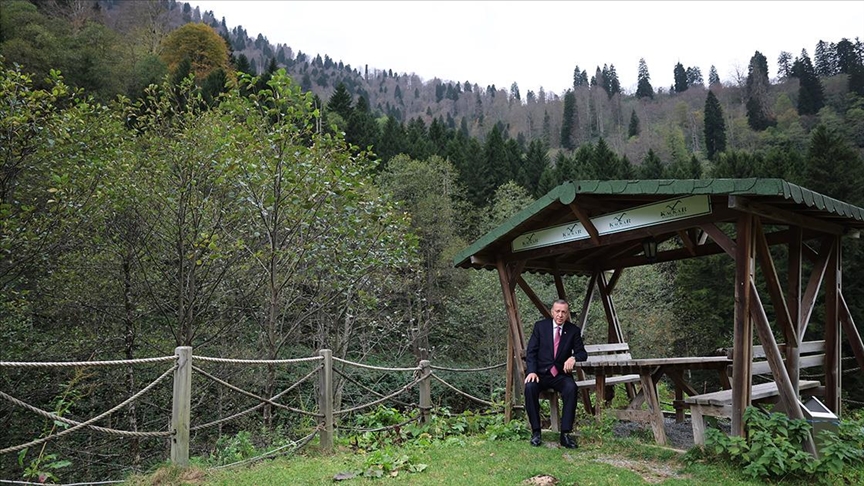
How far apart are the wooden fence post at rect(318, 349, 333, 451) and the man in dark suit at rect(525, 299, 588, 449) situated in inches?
89.9

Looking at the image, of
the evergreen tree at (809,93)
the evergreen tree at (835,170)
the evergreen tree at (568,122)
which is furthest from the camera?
the evergreen tree at (568,122)

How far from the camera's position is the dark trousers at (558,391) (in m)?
6.09

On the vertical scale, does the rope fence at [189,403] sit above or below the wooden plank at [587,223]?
below

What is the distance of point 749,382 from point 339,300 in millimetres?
7473

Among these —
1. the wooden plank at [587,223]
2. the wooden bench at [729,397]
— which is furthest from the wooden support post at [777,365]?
the wooden plank at [587,223]

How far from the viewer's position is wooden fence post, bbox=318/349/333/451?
5902 millimetres

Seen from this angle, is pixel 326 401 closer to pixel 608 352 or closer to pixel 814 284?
pixel 608 352

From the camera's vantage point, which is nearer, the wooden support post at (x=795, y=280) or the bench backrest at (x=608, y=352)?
Result: the wooden support post at (x=795, y=280)

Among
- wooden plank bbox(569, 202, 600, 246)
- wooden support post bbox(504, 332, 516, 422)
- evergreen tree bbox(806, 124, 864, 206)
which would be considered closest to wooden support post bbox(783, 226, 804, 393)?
wooden plank bbox(569, 202, 600, 246)

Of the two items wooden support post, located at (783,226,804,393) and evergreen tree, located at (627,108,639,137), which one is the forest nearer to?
wooden support post, located at (783,226,804,393)

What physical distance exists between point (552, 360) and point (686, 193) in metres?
2.40

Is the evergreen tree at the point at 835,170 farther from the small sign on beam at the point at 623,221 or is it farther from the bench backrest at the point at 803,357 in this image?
the small sign on beam at the point at 623,221

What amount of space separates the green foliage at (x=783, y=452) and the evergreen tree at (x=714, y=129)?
47.8m

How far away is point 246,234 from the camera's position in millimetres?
9164
